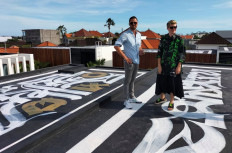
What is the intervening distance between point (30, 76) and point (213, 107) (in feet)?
22.3

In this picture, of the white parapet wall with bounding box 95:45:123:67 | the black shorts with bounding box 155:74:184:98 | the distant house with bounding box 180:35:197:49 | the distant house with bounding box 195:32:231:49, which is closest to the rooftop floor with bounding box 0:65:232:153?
the black shorts with bounding box 155:74:184:98

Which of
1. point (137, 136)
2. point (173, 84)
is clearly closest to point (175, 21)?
point (173, 84)

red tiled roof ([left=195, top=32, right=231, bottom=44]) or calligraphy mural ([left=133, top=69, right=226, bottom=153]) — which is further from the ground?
red tiled roof ([left=195, top=32, right=231, bottom=44])

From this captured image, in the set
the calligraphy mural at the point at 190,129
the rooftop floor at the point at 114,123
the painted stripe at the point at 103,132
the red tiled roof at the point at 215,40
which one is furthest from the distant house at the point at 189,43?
the painted stripe at the point at 103,132

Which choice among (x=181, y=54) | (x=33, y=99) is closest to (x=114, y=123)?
(x=181, y=54)

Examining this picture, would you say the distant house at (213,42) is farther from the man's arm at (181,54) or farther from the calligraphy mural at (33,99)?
the man's arm at (181,54)

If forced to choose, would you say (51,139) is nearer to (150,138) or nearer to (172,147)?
(150,138)

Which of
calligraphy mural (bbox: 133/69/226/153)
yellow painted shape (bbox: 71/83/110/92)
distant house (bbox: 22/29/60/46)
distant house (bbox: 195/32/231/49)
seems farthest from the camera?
distant house (bbox: 22/29/60/46)

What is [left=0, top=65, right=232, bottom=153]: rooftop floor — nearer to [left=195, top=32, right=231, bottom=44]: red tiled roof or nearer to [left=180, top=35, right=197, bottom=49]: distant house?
[left=195, top=32, right=231, bottom=44]: red tiled roof

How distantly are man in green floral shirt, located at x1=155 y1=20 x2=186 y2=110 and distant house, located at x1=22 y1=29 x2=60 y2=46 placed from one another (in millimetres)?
66306

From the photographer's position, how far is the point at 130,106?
3314mm

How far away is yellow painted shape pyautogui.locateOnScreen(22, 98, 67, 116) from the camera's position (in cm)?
339

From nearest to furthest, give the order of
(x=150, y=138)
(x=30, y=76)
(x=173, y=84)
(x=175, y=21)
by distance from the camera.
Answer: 1. (x=150, y=138)
2. (x=175, y=21)
3. (x=173, y=84)
4. (x=30, y=76)

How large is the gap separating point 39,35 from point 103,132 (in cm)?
6713
